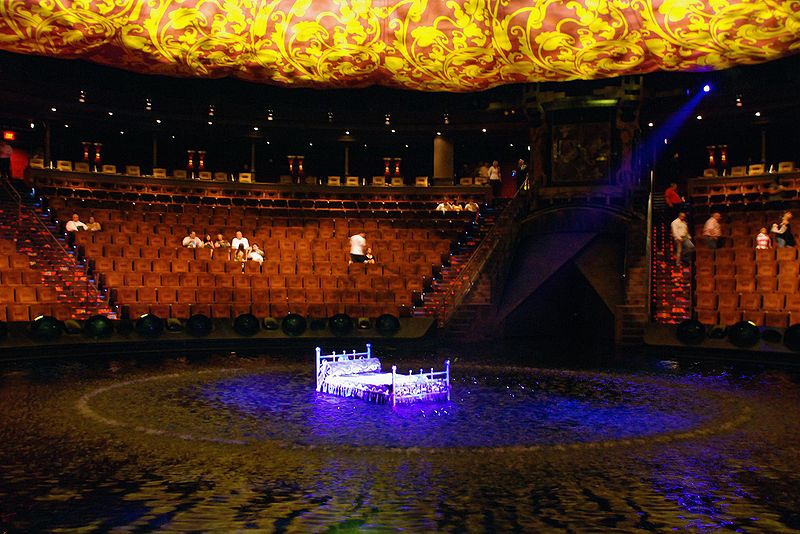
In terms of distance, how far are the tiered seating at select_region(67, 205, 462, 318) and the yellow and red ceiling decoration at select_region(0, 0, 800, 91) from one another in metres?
9.88

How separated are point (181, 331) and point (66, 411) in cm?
632

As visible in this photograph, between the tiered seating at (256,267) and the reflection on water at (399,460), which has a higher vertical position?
the tiered seating at (256,267)

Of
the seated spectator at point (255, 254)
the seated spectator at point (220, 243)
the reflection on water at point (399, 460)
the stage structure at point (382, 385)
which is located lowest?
the reflection on water at point (399, 460)

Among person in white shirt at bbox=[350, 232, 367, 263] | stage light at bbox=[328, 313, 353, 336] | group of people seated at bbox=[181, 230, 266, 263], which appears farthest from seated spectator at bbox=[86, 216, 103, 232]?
stage light at bbox=[328, 313, 353, 336]

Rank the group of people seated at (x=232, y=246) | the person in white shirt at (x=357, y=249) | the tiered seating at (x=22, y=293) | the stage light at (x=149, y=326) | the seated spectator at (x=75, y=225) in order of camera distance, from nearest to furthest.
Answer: the tiered seating at (x=22, y=293), the stage light at (x=149, y=326), the seated spectator at (x=75, y=225), the person in white shirt at (x=357, y=249), the group of people seated at (x=232, y=246)

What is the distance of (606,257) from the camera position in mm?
15180

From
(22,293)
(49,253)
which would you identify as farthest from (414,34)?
(49,253)

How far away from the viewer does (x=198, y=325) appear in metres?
12.9

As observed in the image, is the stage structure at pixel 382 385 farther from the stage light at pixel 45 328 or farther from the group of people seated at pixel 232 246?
the group of people seated at pixel 232 246

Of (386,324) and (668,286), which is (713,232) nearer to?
(668,286)

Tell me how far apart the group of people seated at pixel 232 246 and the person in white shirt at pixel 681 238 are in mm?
8064

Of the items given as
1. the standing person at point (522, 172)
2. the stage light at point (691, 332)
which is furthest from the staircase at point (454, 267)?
the stage light at point (691, 332)

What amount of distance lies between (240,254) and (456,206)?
6.38 m

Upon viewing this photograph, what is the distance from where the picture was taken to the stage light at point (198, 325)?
508 inches
